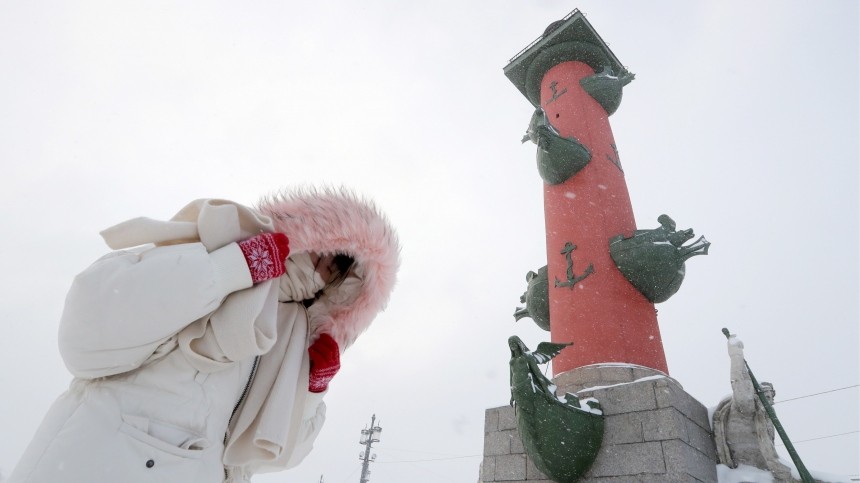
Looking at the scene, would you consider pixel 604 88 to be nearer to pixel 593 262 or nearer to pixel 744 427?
pixel 593 262

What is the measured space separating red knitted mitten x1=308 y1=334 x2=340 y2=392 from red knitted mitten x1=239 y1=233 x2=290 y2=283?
462mm

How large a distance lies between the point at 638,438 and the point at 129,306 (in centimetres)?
447

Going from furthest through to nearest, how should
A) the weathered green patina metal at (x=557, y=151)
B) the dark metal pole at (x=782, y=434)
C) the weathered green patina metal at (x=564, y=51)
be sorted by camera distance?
the weathered green patina metal at (x=564, y=51) < the weathered green patina metal at (x=557, y=151) < the dark metal pole at (x=782, y=434)

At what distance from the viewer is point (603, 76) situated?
894 cm

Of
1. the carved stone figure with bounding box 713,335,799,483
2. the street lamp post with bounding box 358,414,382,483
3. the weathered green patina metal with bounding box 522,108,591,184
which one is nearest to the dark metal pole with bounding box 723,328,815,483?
the carved stone figure with bounding box 713,335,799,483

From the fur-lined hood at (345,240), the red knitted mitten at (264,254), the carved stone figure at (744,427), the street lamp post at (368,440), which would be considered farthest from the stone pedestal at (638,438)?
the street lamp post at (368,440)

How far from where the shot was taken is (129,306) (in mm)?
1272

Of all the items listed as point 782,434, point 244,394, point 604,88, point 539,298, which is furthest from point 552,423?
point 604,88

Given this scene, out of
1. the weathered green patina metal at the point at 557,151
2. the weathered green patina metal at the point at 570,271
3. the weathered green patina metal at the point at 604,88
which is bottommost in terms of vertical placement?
the weathered green patina metal at the point at 570,271

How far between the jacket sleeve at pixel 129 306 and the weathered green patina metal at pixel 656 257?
5.66 m

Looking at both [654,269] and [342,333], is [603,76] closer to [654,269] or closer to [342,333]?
[654,269]

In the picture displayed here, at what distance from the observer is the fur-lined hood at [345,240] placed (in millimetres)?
1896

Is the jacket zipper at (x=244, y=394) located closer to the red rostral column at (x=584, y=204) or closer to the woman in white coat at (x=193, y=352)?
the woman in white coat at (x=193, y=352)

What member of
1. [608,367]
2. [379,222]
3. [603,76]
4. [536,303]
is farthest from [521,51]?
[379,222]
